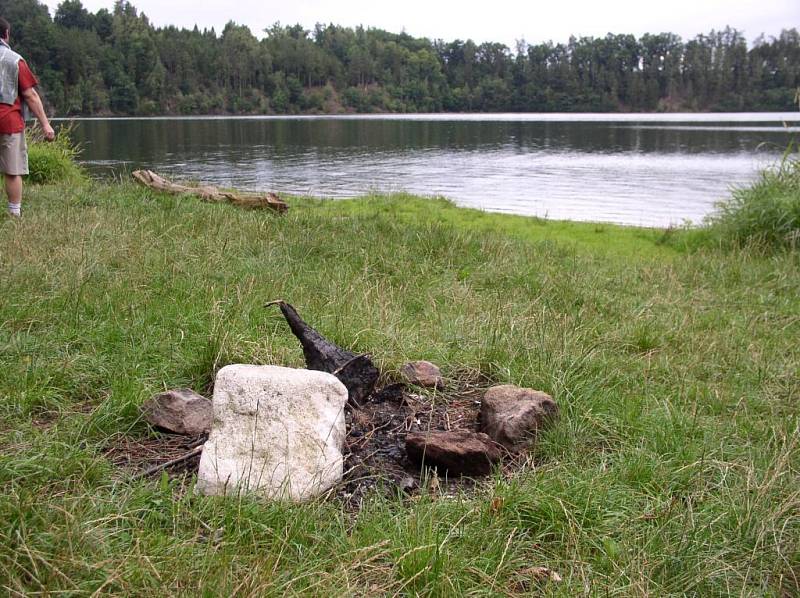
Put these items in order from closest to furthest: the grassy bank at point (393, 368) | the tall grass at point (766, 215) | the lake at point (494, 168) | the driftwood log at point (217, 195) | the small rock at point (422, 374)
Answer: the grassy bank at point (393, 368) < the small rock at point (422, 374) < the tall grass at point (766, 215) < the driftwood log at point (217, 195) < the lake at point (494, 168)

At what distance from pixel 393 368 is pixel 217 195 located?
7.88m

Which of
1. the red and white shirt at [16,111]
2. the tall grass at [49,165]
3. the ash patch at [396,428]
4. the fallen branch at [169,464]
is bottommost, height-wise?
the ash patch at [396,428]

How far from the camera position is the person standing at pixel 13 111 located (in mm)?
7981

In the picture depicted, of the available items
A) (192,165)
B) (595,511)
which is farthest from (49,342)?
(192,165)

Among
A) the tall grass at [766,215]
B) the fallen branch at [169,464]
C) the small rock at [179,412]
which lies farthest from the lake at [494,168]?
the fallen branch at [169,464]

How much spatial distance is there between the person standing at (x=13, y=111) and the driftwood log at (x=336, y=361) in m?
5.98

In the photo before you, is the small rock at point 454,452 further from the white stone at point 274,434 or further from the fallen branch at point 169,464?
the fallen branch at point 169,464

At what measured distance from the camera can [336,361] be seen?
3510 millimetres

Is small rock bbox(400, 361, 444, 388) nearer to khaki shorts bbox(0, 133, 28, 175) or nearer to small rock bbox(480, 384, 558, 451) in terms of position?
small rock bbox(480, 384, 558, 451)

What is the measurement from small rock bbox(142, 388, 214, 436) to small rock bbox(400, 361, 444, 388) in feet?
3.57

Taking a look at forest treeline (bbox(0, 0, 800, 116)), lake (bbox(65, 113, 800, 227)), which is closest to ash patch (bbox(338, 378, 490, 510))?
lake (bbox(65, 113, 800, 227))

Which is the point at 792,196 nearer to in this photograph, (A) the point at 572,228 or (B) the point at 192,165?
(A) the point at 572,228

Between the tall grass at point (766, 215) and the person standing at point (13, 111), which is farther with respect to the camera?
the tall grass at point (766, 215)

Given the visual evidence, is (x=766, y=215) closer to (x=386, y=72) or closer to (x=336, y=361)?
(x=336, y=361)
